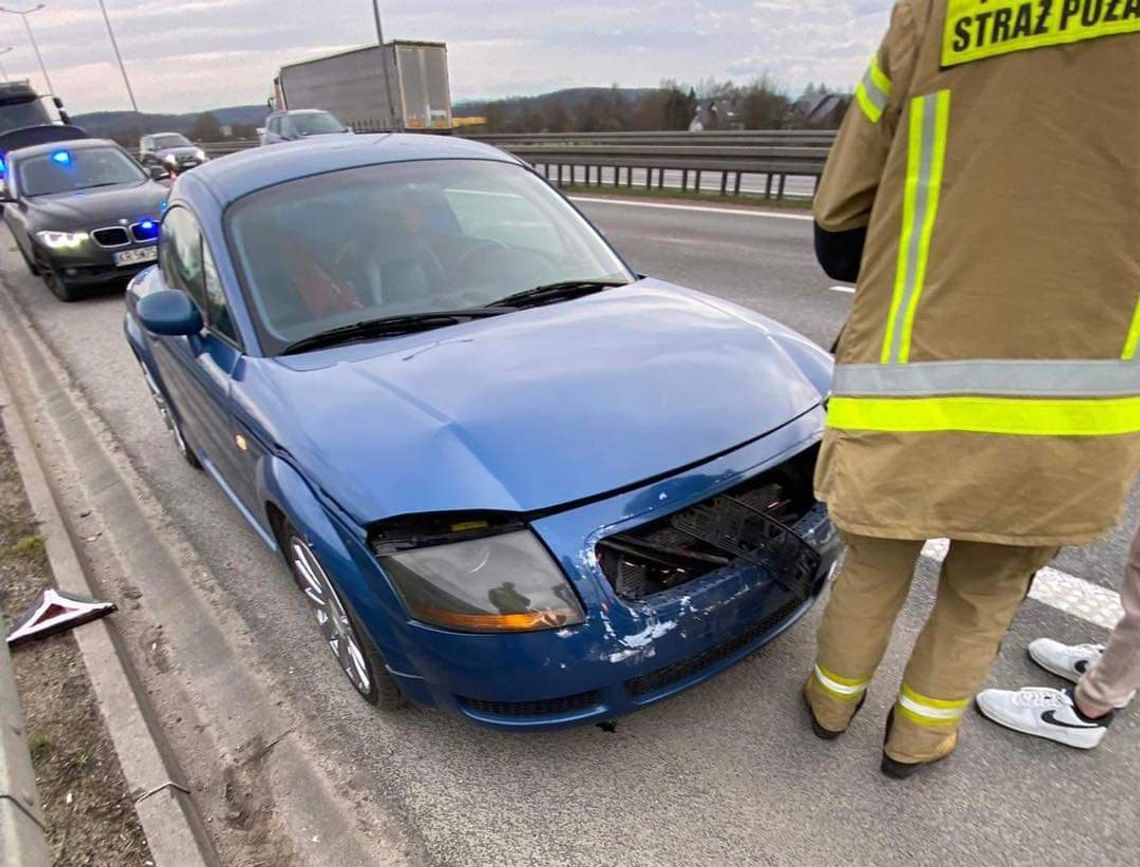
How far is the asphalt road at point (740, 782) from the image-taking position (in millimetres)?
1807

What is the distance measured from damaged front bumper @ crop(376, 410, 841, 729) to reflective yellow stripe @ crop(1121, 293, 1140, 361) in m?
0.83

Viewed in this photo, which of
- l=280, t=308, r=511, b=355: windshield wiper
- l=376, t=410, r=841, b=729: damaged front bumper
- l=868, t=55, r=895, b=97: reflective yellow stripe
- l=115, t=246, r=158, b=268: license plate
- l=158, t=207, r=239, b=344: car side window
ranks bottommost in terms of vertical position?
l=115, t=246, r=158, b=268: license plate

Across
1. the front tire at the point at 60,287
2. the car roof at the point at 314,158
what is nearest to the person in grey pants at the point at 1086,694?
the car roof at the point at 314,158

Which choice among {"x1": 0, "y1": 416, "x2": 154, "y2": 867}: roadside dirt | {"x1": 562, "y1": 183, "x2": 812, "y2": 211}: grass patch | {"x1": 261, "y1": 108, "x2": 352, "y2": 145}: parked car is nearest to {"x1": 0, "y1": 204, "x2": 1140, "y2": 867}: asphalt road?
{"x1": 0, "y1": 416, "x2": 154, "y2": 867}: roadside dirt

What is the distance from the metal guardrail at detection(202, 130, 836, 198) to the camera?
1216 centimetres

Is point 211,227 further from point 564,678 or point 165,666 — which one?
point 564,678

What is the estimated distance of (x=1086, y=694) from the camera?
199cm

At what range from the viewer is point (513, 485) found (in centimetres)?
178

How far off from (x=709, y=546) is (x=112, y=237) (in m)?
8.72

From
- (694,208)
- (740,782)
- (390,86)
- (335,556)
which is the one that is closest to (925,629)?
(740,782)

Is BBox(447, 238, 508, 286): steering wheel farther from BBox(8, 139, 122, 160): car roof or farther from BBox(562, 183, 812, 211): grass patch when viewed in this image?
BBox(8, 139, 122, 160): car roof

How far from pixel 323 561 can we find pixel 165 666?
112 centimetres

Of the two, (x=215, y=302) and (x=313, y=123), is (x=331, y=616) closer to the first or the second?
(x=215, y=302)

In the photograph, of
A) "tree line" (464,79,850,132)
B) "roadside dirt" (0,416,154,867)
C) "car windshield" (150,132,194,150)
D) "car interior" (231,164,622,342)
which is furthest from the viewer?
"car windshield" (150,132,194,150)
